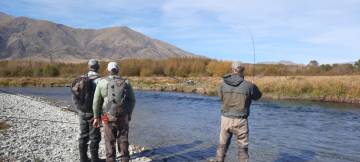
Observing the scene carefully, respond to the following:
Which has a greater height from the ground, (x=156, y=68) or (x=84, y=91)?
(x=156, y=68)

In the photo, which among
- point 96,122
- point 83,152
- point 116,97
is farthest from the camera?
point 83,152

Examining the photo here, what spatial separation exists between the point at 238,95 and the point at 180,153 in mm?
4738

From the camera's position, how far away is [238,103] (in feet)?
27.9

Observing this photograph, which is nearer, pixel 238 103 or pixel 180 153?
pixel 238 103

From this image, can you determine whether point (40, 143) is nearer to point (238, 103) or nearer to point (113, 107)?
point (113, 107)

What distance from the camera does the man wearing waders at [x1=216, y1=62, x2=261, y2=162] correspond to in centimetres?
848

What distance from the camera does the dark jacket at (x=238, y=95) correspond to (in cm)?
846

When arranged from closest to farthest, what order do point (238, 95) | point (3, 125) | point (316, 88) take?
point (238, 95) < point (3, 125) < point (316, 88)

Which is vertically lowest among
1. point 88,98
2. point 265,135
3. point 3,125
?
point 265,135

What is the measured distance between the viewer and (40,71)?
92938mm

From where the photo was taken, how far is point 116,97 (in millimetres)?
7938

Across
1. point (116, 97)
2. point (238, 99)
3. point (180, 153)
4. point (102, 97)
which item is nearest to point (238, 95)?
point (238, 99)

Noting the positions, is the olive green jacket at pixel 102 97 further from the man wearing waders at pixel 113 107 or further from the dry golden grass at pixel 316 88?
the dry golden grass at pixel 316 88

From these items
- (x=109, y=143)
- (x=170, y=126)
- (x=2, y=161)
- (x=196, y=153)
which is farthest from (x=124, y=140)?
(x=170, y=126)
